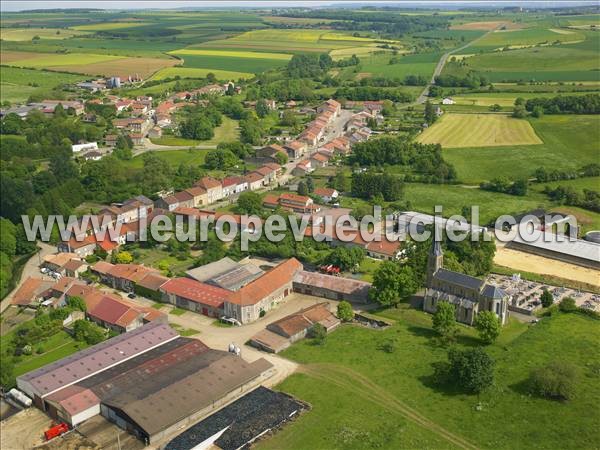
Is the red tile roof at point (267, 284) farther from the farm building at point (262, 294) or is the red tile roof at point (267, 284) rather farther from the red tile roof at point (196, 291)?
the red tile roof at point (196, 291)

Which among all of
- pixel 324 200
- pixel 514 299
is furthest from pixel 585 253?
pixel 324 200

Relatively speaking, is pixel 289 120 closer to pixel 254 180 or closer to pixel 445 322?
pixel 254 180

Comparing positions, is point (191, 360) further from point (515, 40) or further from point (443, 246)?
point (515, 40)

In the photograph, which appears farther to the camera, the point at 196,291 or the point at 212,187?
the point at 212,187

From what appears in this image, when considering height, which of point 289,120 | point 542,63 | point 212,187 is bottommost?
point 212,187

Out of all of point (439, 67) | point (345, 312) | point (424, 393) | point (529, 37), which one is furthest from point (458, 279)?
point (529, 37)

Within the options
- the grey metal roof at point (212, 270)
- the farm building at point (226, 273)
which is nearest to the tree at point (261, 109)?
the grey metal roof at point (212, 270)
